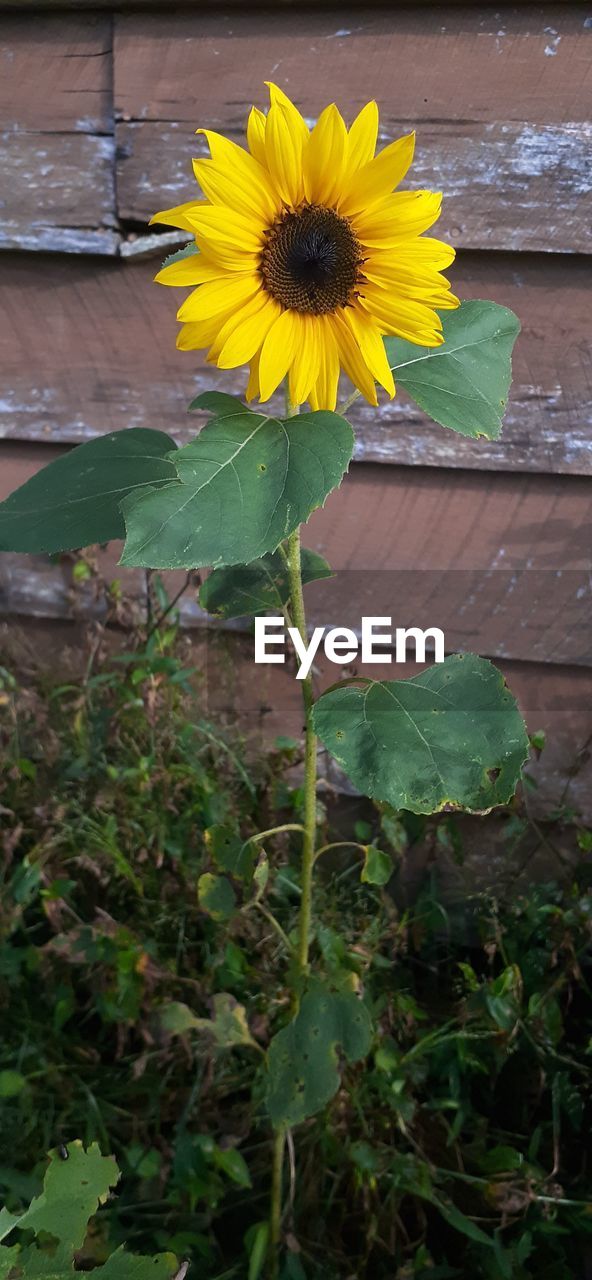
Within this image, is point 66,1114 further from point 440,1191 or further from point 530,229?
point 530,229

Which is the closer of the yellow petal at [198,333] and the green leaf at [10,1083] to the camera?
the yellow petal at [198,333]

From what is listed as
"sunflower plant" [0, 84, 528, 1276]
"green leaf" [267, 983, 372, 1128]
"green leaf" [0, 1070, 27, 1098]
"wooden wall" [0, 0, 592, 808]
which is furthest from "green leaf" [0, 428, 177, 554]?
"green leaf" [0, 1070, 27, 1098]

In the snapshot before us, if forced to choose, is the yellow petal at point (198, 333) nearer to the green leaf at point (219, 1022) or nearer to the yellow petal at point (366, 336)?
the yellow petal at point (366, 336)

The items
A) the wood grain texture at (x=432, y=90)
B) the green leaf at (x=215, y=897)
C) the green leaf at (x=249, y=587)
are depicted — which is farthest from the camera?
the wood grain texture at (x=432, y=90)

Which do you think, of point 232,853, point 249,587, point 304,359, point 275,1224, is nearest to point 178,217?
point 304,359

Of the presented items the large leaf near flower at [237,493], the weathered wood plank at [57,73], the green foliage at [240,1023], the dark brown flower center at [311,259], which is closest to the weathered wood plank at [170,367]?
the weathered wood plank at [57,73]

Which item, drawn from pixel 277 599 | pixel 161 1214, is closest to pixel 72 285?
pixel 277 599
